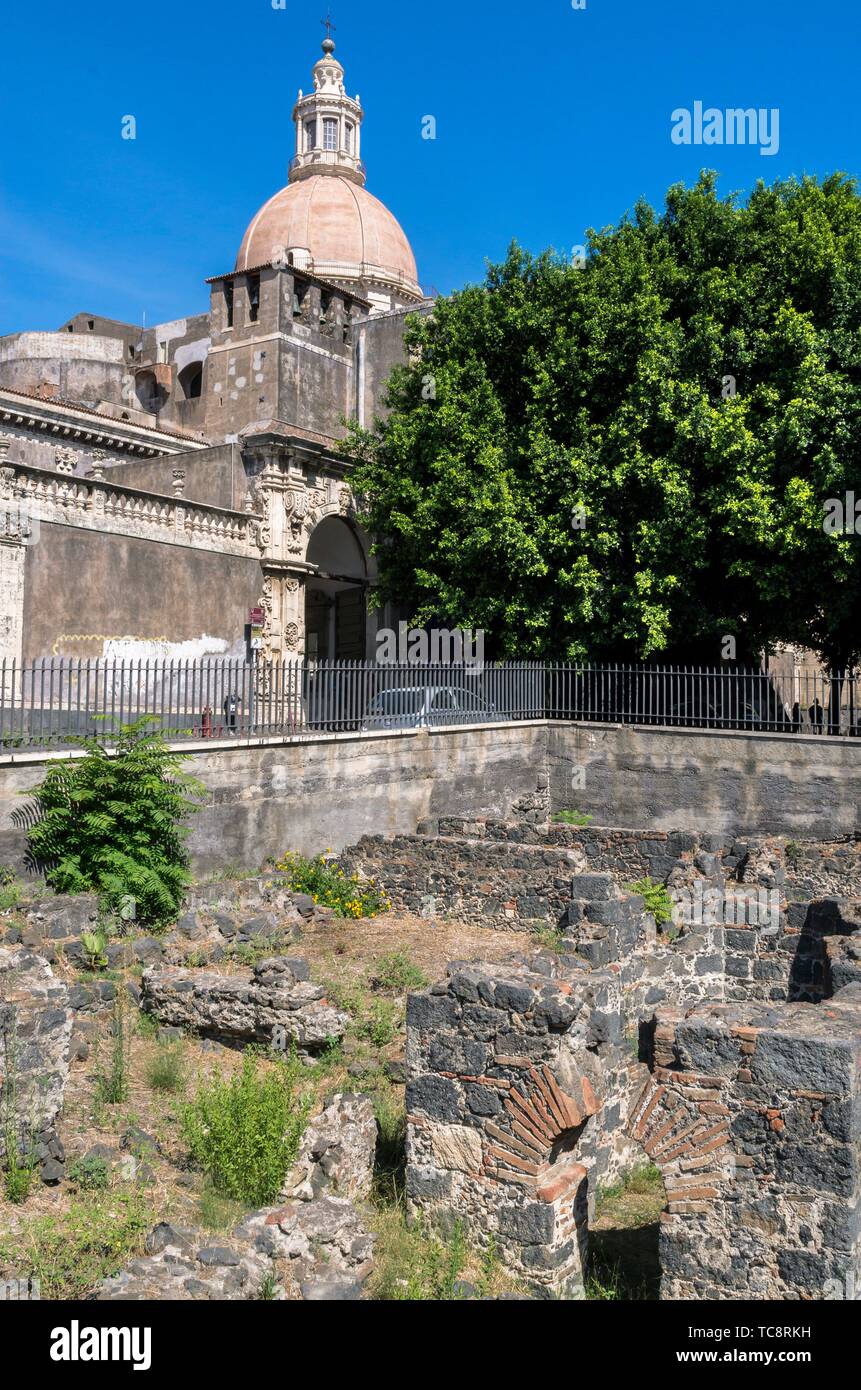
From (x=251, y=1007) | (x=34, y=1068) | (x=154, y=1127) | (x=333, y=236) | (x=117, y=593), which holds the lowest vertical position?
(x=154, y=1127)

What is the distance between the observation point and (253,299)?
28.4 metres

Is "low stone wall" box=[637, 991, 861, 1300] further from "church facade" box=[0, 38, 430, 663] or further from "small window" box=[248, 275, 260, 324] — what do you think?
"small window" box=[248, 275, 260, 324]

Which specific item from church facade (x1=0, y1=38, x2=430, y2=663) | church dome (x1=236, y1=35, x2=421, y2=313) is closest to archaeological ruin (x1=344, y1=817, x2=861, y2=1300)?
church facade (x1=0, y1=38, x2=430, y2=663)

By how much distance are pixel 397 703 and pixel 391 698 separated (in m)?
0.17

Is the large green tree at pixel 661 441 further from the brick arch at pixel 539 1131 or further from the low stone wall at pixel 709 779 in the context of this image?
the brick arch at pixel 539 1131

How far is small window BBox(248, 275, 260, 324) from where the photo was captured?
92.7 ft

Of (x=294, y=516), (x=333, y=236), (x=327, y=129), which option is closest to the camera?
(x=294, y=516)

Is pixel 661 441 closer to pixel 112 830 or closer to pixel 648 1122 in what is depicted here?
pixel 112 830

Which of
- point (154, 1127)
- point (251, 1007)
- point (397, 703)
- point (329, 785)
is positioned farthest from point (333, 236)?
point (154, 1127)

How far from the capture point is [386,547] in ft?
84.6

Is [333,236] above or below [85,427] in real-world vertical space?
above

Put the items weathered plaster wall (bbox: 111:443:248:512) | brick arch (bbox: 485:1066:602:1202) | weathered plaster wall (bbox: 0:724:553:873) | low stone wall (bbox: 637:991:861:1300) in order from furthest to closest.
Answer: weathered plaster wall (bbox: 111:443:248:512) → weathered plaster wall (bbox: 0:724:553:873) → brick arch (bbox: 485:1066:602:1202) → low stone wall (bbox: 637:991:861:1300)

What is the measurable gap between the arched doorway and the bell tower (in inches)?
1020
